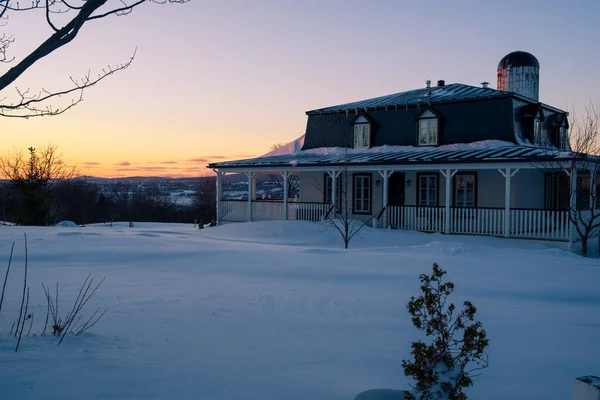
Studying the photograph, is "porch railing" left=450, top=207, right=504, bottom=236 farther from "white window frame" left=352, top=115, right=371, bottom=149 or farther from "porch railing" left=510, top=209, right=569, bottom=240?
"white window frame" left=352, top=115, right=371, bottom=149

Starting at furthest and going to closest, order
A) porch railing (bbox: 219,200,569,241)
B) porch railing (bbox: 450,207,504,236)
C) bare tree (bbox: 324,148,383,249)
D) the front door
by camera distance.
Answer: the front door → bare tree (bbox: 324,148,383,249) → porch railing (bbox: 450,207,504,236) → porch railing (bbox: 219,200,569,241)

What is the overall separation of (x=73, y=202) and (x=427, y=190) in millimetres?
51111

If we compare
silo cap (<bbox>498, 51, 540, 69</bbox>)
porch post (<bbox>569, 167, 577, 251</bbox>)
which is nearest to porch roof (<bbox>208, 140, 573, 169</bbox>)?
porch post (<bbox>569, 167, 577, 251</bbox>)

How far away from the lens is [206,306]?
736 cm

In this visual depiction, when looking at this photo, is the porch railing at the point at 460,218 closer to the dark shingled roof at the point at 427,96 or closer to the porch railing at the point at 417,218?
the porch railing at the point at 417,218

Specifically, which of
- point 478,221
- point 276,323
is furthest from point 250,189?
point 276,323

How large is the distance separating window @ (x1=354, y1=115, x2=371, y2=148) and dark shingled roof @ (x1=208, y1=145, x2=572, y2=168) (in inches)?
21.6

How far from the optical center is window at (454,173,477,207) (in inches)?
766

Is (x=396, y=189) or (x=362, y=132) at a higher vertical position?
(x=362, y=132)

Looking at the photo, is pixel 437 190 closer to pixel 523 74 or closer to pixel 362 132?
pixel 362 132

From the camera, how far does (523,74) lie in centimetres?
2312

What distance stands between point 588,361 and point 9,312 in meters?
6.84

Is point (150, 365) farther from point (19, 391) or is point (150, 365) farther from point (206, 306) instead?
point (206, 306)

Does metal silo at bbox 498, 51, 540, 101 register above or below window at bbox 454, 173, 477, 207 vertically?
above
